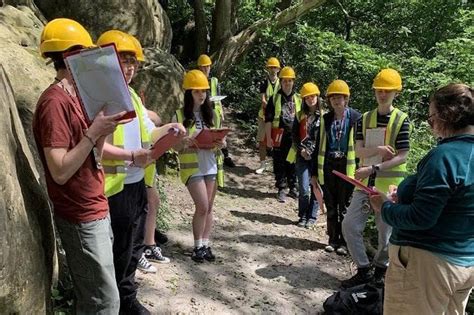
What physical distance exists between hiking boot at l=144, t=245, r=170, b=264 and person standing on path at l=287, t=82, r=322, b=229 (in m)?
2.79

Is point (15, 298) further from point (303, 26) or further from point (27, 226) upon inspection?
point (303, 26)

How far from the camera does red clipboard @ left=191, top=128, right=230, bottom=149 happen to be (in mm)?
5027

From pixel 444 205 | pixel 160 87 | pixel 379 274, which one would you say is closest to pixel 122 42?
pixel 444 205

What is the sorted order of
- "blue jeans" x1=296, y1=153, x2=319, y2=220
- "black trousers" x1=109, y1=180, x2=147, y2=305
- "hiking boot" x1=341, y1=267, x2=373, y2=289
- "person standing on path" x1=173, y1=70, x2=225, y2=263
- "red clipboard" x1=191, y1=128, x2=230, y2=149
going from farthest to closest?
"blue jeans" x1=296, y1=153, x2=319, y2=220
"hiking boot" x1=341, y1=267, x2=373, y2=289
"person standing on path" x1=173, y1=70, x2=225, y2=263
"red clipboard" x1=191, y1=128, x2=230, y2=149
"black trousers" x1=109, y1=180, x2=147, y2=305

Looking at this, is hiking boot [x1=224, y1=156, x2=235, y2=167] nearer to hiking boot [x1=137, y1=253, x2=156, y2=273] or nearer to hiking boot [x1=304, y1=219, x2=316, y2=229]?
hiking boot [x1=304, y1=219, x2=316, y2=229]

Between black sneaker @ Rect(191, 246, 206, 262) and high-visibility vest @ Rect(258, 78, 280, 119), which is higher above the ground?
high-visibility vest @ Rect(258, 78, 280, 119)

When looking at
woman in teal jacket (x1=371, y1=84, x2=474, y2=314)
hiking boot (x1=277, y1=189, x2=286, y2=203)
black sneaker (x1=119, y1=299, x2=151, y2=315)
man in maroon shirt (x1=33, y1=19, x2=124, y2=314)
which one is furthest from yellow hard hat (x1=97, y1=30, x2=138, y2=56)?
hiking boot (x1=277, y1=189, x2=286, y2=203)

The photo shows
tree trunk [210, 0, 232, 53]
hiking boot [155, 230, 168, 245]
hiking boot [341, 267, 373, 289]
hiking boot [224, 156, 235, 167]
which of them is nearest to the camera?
hiking boot [341, 267, 373, 289]

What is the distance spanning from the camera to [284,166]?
913 centimetres

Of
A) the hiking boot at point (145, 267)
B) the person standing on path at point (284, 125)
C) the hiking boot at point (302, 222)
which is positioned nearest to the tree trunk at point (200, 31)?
the person standing on path at point (284, 125)

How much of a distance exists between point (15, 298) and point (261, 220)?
18.2ft

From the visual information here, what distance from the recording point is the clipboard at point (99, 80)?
2.68 metres

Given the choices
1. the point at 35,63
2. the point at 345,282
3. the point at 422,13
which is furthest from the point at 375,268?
the point at 422,13

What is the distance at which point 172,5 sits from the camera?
14930 millimetres
